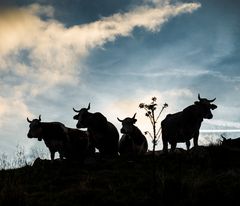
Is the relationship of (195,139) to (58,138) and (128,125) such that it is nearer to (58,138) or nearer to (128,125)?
(128,125)

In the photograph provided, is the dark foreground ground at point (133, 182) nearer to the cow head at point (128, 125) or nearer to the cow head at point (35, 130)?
the cow head at point (35, 130)

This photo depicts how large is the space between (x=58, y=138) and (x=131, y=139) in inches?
187

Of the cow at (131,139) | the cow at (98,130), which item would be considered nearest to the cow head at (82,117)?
the cow at (98,130)

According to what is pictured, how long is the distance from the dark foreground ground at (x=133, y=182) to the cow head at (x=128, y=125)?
4.92m

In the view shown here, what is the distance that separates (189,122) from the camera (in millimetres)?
21953

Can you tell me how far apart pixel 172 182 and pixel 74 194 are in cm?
292

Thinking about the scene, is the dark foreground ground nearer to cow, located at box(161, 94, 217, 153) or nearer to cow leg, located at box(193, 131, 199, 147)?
cow leg, located at box(193, 131, 199, 147)

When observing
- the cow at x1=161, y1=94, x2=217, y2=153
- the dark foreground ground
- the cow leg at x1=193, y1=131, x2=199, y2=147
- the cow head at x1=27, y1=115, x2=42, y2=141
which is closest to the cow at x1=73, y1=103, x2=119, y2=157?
the cow head at x1=27, y1=115, x2=42, y2=141

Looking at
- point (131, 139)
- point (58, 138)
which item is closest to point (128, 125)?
point (131, 139)

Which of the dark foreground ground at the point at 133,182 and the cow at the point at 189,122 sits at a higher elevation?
the cow at the point at 189,122

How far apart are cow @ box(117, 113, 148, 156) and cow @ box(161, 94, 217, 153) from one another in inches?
112

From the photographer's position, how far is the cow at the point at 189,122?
21.8 meters

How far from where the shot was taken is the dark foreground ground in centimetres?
1155

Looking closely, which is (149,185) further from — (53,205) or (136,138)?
(136,138)
